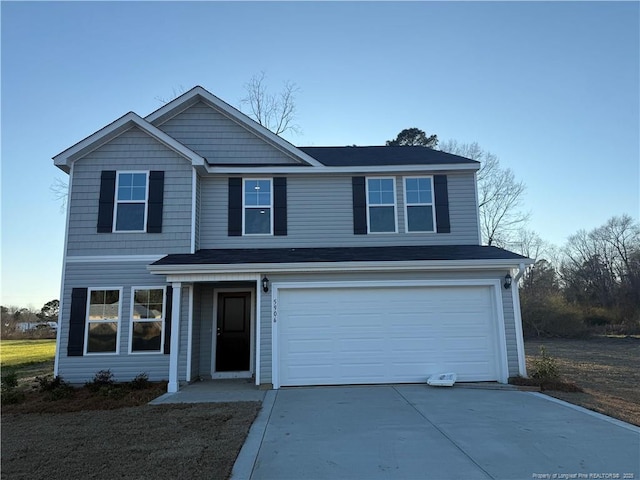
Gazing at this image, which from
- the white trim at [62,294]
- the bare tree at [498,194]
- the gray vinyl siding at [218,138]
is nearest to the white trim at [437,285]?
the gray vinyl siding at [218,138]

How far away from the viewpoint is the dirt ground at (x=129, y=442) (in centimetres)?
418

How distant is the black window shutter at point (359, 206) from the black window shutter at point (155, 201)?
490cm

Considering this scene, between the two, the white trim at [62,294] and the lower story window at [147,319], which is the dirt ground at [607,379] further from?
the white trim at [62,294]

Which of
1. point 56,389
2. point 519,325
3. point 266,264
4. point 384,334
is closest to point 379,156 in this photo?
point 266,264

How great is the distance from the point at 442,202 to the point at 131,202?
7958 mm

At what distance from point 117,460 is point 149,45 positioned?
425 inches

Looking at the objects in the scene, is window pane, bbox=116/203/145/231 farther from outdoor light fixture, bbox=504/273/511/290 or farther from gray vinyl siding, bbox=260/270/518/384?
outdoor light fixture, bbox=504/273/511/290

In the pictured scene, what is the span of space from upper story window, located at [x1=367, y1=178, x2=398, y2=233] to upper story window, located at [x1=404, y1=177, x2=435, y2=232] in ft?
1.24

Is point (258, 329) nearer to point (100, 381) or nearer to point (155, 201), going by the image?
point (100, 381)

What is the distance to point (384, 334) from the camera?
9.03 metres

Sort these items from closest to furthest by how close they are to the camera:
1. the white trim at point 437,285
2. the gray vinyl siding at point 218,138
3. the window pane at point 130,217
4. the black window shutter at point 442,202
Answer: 1. the white trim at point 437,285
2. the window pane at point 130,217
3. the black window shutter at point 442,202
4. the gray vinyl siding at point 218,138

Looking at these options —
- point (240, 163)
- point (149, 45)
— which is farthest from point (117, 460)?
point (149, 45)

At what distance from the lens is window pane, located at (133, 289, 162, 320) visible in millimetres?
9422

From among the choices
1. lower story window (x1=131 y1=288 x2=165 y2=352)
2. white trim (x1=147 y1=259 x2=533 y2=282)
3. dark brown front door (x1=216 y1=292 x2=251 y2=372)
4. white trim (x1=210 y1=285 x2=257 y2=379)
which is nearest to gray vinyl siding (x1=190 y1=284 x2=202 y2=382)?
white trim (x1=210 y1=285 x2=257 y2=379)
